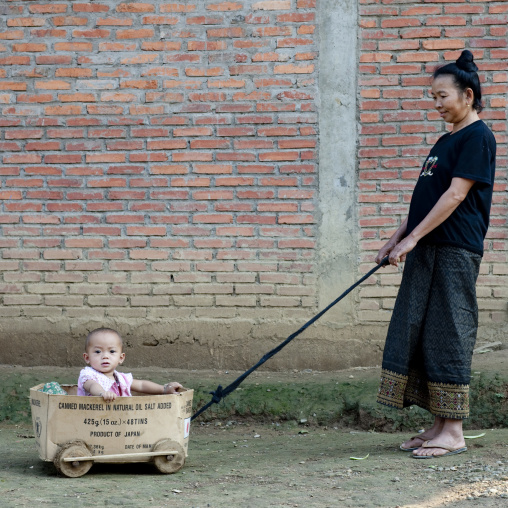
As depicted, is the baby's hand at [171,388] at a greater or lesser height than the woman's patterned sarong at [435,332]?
lesser

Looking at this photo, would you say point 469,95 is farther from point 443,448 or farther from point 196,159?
point 196,159

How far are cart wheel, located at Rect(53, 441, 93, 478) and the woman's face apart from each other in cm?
235

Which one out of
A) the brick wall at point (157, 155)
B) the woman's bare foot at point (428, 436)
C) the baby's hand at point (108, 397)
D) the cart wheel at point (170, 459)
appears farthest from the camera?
the brick wall at point (157, 155)

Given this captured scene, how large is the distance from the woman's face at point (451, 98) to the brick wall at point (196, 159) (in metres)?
1.69

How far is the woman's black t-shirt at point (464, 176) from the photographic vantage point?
3.56m

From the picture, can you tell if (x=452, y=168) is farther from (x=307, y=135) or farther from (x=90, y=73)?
(x=90, y=73)

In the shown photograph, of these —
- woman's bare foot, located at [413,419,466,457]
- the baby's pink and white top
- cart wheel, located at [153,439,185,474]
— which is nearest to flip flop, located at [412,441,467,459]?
woman's bare foot, located at [413,419,466,457]

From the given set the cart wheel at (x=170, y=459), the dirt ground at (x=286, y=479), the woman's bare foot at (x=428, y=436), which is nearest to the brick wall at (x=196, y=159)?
the dirt ground at (x=286, y=479)

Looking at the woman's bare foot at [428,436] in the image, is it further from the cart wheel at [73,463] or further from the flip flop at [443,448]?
the cart wheel at [73,463]

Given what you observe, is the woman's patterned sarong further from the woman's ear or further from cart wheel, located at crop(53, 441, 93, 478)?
cart wheel, located at crop(53, 441, 93, 478)

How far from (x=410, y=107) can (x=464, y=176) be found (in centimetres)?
196

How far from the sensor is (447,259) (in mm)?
3648

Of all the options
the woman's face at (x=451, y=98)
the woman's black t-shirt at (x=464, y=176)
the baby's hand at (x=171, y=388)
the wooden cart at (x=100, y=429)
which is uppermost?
the woman's face at (x=451, y=98)

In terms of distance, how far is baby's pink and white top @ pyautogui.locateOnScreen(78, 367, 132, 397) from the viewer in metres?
3.65
